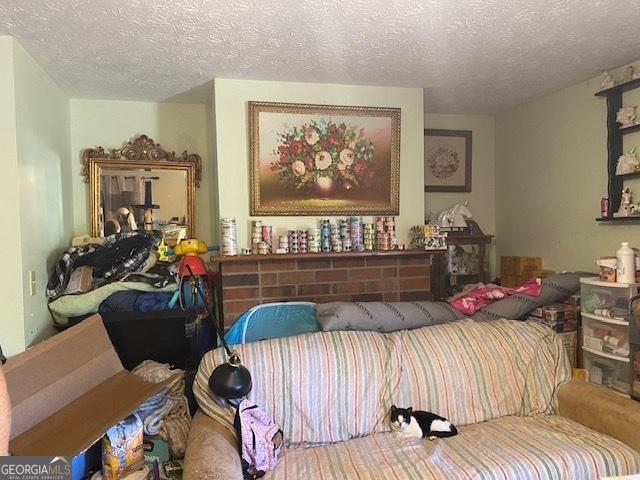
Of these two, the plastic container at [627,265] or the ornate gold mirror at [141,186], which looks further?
the ornate gold mirror at [141,186]

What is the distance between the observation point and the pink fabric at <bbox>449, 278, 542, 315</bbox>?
2643 mm

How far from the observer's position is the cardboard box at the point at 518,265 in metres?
3.26

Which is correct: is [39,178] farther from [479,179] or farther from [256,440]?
[479,179]

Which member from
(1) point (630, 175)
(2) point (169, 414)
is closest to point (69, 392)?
(2) point (169, 414)

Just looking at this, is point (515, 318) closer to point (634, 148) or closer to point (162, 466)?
point (634, 148)

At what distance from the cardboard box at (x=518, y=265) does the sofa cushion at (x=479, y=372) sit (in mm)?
1177

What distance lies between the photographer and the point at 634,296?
216 centimetres

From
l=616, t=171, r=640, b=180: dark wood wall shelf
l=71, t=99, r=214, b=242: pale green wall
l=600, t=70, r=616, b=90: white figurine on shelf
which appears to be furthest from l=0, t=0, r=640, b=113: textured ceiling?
l=616, t=171, r=640, b=180: dark wood wall shelf

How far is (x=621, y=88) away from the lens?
252cm

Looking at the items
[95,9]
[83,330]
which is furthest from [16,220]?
[95,9]

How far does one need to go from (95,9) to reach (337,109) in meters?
1.49

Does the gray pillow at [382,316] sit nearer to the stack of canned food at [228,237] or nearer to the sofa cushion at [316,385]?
the sofa cushion at [316,385]

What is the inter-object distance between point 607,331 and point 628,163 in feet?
3.31

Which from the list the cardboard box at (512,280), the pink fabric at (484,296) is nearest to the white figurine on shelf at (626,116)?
the pink fabric at (484,296)
